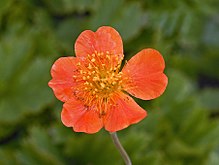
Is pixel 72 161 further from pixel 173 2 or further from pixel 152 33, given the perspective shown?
pixel 173 2

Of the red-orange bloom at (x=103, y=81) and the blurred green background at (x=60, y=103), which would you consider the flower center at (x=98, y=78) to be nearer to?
the red-orange bloom at (x=103, y=81)

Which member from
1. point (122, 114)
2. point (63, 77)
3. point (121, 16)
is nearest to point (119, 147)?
point (122, 114)

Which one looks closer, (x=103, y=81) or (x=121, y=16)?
(x=103, y=81)

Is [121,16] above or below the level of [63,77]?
below

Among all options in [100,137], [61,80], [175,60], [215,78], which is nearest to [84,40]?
[61,80]

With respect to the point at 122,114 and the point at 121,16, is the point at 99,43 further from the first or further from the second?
the point at 121,16

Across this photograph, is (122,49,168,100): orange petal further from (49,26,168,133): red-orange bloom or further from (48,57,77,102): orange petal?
(48,57,77,102): orange petal

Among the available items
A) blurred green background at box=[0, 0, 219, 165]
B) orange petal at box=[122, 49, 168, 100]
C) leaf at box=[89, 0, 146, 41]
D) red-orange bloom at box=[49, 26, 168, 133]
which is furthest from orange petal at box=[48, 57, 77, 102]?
leaf at box=[89, 0, 146, 41]

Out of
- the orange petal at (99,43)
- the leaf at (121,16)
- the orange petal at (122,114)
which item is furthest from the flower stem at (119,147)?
the leaf at (121,16)
